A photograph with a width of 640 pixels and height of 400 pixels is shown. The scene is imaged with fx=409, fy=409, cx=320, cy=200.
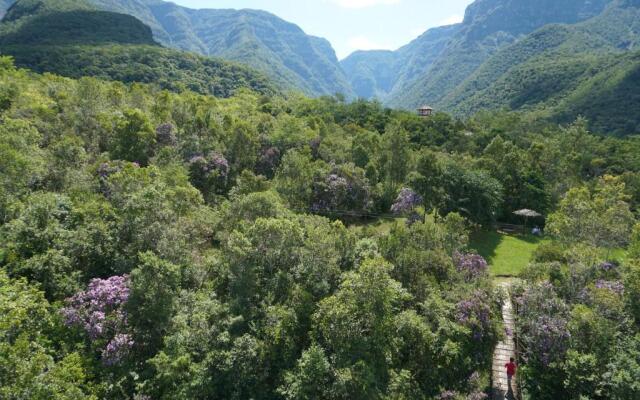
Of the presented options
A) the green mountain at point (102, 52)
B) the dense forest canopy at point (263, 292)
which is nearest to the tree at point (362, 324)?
the dense forest canopy at point (263, 292)

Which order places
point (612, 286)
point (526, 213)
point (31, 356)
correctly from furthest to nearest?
point (526, 213) < point (612, 286) < point (31, 356)

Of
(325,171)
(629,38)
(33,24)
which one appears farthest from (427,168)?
(629,38)

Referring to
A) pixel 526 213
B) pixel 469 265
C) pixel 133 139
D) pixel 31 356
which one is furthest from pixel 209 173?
pixel 526 213

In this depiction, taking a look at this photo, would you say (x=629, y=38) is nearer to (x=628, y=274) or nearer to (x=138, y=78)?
(x=138, y=78)

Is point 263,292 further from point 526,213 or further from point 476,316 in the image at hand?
point 526,213

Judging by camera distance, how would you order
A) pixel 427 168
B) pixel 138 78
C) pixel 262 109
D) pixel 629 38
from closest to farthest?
pixel 427 168 < pixel 262 109 < pixel 138 78 < pixel 629 38

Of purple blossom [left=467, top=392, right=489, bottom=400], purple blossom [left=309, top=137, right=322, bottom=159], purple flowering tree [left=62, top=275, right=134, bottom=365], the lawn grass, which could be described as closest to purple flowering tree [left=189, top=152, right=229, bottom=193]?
purple blossom [left=309, top=137, right=322, bottom=159]

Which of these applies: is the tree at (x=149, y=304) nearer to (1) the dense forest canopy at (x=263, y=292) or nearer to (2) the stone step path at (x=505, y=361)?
(1) the dense forest canopy at (x=263, y=292)
